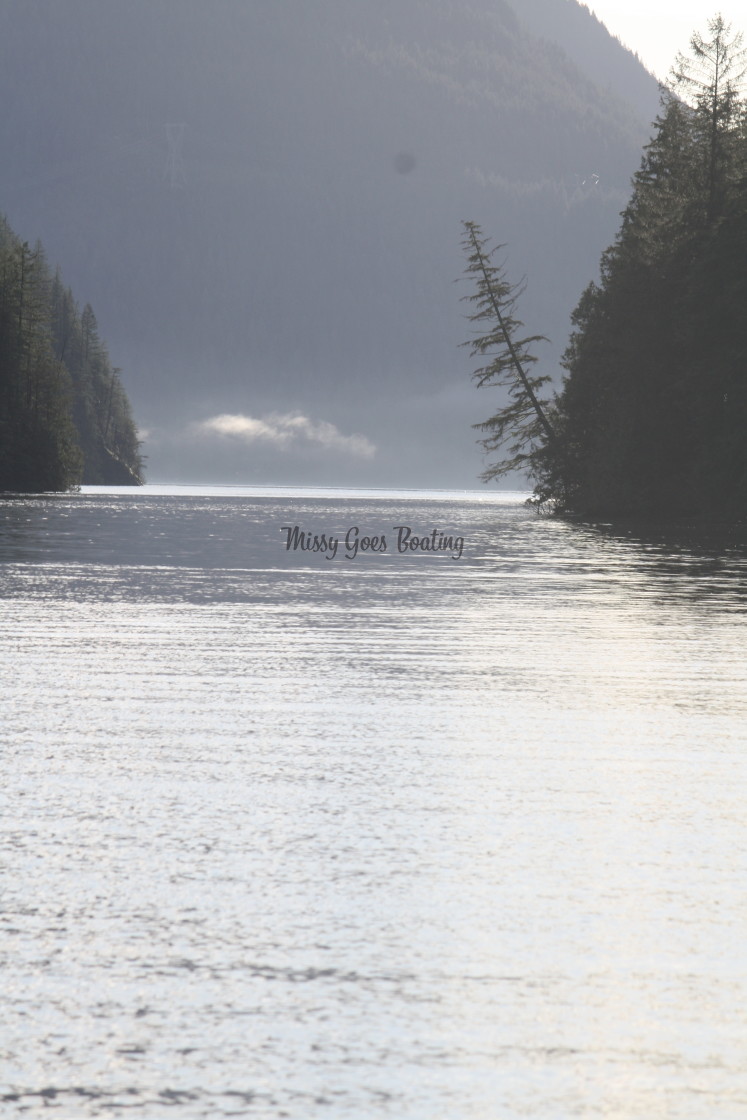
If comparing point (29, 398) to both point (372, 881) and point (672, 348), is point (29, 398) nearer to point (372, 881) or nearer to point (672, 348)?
point (672, 348)

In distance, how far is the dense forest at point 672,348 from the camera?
5488cm

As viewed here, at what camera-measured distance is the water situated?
3.87 meters

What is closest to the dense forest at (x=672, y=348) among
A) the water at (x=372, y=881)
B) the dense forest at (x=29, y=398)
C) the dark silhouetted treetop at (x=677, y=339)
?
the dark silhouetted treetop at (x=677, y=339)

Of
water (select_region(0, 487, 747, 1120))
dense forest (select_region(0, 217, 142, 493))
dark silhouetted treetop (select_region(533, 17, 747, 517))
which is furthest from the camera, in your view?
dense forest (select_region(0, 217, 142, 493))

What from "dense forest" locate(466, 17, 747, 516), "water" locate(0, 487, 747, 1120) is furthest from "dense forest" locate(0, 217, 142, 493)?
"water" locate(0, 487, 747, 1120)

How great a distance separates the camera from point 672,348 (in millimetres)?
61312

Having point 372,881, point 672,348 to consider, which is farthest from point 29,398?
point 372,881

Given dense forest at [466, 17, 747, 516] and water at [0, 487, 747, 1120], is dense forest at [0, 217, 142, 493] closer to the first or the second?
dense forest at [466, 17, 747, 516]

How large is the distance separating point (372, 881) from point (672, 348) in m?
57.6

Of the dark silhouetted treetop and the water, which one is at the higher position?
the dark silhouetted treetop

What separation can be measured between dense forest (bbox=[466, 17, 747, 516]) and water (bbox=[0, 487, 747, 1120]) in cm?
4284

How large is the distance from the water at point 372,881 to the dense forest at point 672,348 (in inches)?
1687

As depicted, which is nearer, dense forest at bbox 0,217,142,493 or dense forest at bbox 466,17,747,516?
dense forest at bbox 466,17,747,516

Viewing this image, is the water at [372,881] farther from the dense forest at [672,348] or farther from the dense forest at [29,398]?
the dense forest at [29,398]
